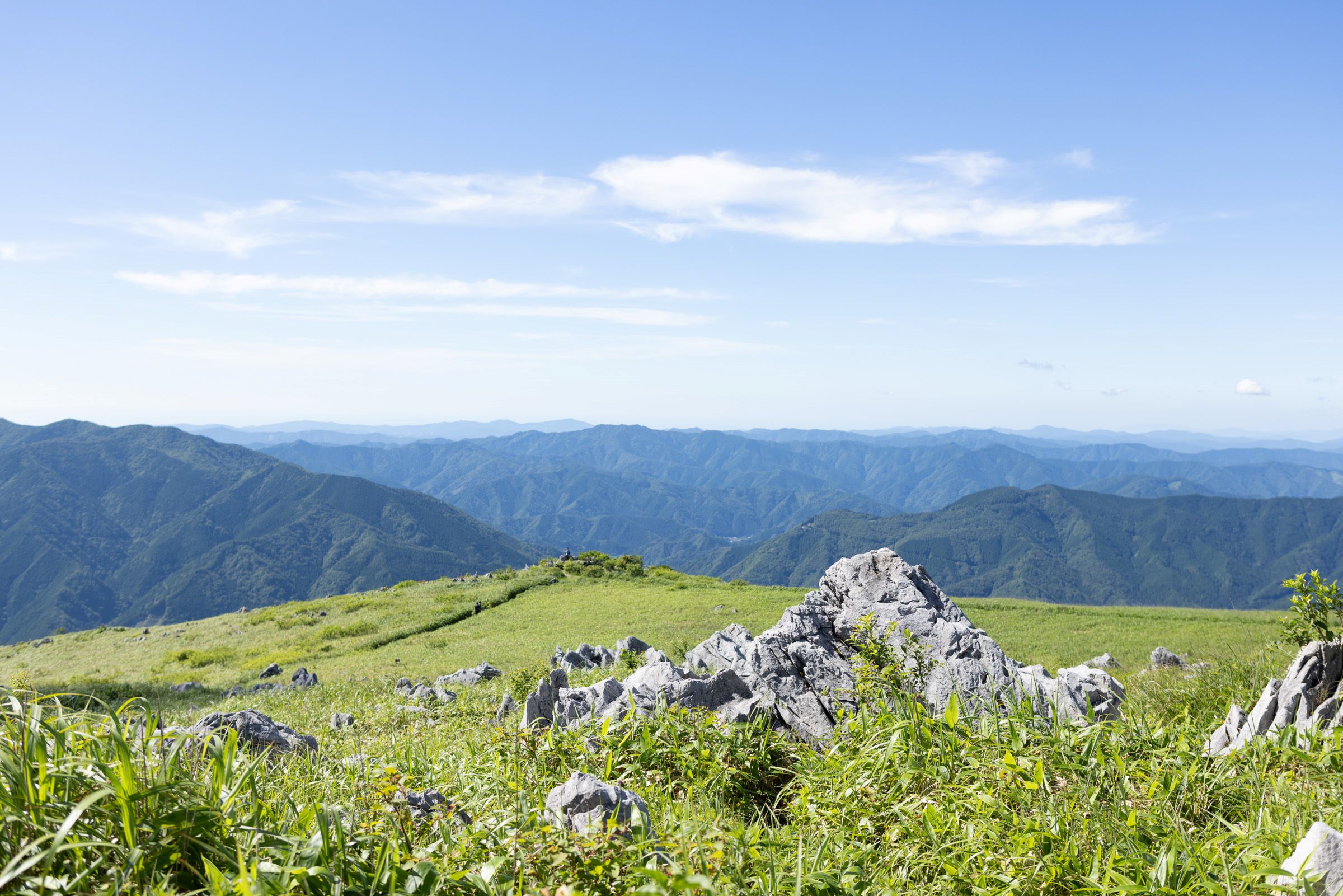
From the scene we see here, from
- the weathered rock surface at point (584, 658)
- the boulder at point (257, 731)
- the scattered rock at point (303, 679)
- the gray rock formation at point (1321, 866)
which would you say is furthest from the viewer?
the scattered rock at point (303, 679)

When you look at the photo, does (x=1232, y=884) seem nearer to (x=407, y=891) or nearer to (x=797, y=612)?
(x=407, y=891)

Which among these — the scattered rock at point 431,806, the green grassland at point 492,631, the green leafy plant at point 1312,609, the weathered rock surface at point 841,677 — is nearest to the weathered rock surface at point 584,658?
the green grassland at point 492,631

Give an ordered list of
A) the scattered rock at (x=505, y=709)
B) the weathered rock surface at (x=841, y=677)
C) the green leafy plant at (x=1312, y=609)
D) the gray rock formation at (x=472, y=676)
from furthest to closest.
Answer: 1. the gray rock formation at (x=472, y=676)
2. the scattered rock at (x=505, y=709)
3. the weathered rock surface at (x=841, y=677)
4. the green leafy plant at (x=1312, y=609)

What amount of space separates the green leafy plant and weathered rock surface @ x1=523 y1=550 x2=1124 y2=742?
2.33m

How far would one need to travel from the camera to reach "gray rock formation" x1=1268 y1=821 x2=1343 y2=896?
182 inches

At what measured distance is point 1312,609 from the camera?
877 centimetres

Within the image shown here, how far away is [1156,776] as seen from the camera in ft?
21.0

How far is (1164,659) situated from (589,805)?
22593mm

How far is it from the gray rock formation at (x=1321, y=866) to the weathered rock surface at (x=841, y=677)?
3.29 m

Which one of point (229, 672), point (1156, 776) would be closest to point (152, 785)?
point (1156, 776)

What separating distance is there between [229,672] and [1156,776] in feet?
129

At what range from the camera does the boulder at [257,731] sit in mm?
11320

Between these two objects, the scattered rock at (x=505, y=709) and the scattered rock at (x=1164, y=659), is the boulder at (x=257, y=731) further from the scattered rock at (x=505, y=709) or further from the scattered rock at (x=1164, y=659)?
the scattered rock at (x=1164, y=659)

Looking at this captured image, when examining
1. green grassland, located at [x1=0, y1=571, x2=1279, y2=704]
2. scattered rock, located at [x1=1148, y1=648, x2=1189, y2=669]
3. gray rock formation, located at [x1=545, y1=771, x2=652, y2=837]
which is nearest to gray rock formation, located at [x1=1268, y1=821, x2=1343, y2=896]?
gray rock formation, located at [x1=545, y1=771, x2=652, y2=837]
